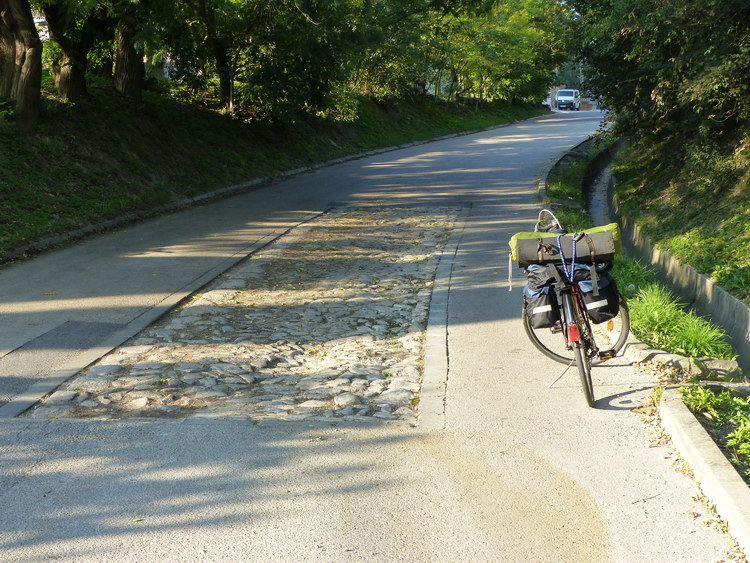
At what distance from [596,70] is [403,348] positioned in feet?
43.6

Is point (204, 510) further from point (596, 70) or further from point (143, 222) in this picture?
point (596, 70)

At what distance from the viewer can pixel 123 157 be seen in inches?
703

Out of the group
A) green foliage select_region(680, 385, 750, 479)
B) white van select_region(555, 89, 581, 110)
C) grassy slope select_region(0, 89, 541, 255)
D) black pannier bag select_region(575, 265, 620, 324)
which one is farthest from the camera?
white van select_region(555, 89, 581, 110)

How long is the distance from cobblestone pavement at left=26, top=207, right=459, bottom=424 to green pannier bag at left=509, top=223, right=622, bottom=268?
1407mm

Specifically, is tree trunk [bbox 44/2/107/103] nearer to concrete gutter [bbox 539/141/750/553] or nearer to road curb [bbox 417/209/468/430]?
road curb [bbox 417/209/468/430]

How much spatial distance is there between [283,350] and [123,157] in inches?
454

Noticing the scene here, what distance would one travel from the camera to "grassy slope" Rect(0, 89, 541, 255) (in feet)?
45.8

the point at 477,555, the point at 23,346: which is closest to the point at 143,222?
the point at 23,346

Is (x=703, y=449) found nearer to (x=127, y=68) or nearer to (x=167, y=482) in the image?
(x=167, y=482)

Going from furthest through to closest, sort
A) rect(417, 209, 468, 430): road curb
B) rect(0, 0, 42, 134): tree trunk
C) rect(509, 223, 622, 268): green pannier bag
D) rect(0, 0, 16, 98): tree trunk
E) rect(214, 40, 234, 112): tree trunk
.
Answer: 1. rect(214, 40, 234, 112): tree trunk
2. rect(0, 0, 16, 98): tree trunk
3. rect(0, 0, 42, 134): tree trunk
4. rect(509, 223, 622, 268): green pannier bag
5. rect(417, 209, 468, 430): road curb

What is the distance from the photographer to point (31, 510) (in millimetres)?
4422

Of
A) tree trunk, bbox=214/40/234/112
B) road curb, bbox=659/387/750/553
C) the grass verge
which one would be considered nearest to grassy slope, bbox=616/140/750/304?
the grass verge

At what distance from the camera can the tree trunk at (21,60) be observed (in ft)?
50.8

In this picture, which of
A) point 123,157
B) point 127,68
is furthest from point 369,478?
point 127,68
